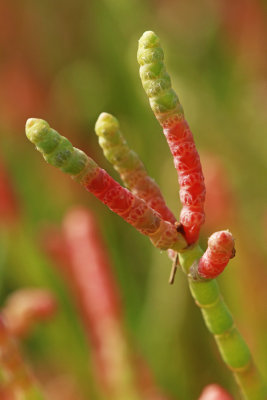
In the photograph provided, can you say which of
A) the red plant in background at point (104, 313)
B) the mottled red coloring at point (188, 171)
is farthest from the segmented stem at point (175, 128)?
the red plant in background at point (104, 313)

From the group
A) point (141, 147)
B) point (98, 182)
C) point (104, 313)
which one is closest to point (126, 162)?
point (98, 182)

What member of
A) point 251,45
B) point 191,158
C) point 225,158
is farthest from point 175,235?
point 251,45

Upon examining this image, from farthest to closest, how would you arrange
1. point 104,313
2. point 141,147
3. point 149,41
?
point 141,147 → point 104,313 → point 149,41

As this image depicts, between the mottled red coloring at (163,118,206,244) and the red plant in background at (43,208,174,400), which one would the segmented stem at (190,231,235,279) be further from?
the red plant in background at (43,208,174,400)

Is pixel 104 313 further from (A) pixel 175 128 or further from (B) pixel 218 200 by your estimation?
(A) pixel 175 128

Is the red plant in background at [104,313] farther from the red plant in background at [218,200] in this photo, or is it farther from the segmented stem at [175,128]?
the segmented stem at [175,128]

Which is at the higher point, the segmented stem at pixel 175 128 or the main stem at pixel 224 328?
the segmented stem at pixel 175 128

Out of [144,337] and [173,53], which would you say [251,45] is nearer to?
[173,53]
